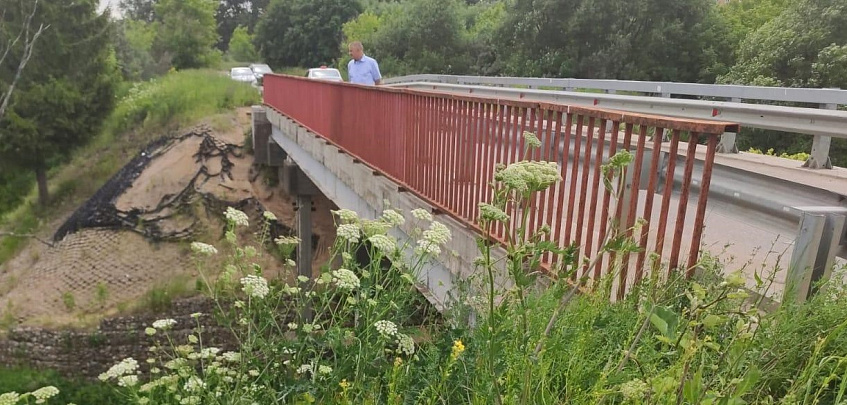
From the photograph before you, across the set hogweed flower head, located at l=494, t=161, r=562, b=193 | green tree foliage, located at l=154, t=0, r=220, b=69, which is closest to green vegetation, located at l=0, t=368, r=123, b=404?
hogweed flower head, located at l=494, t=161, r=562, b=193

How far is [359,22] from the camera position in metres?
45.8

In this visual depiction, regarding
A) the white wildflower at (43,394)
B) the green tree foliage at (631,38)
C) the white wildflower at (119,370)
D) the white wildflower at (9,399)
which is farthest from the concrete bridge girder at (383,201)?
the green tree foliage at (631,38)

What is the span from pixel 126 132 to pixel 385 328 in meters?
27.8

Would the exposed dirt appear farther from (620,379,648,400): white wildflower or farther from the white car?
the white car

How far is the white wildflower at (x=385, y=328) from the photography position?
104 inches

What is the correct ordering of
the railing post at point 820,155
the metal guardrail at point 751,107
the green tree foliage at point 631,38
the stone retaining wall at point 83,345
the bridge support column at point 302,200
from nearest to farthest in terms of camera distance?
1. the metal guardrail at point 751,107
2. the railing post at point 820,155
3. the stone retaining wall at point 83,345
4. the bridge support column at point 302,200
5. the green tree foliage at point 631,38

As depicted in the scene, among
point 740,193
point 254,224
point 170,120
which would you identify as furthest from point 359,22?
point 740,193

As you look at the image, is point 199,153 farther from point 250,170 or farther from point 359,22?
point 359,22

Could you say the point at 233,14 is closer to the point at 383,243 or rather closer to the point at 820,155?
the point at 820,155

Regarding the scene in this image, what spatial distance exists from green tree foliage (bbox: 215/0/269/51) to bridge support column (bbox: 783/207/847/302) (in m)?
95.2

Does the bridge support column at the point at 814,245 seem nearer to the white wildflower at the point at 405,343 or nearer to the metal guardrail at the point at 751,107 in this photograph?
the white wildflower at the point at 405,343

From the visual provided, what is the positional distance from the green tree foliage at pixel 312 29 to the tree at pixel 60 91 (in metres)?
27.7

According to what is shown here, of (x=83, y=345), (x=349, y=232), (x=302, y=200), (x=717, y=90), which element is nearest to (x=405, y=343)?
(x=349, y=232)

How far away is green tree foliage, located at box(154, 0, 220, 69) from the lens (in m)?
50.8
